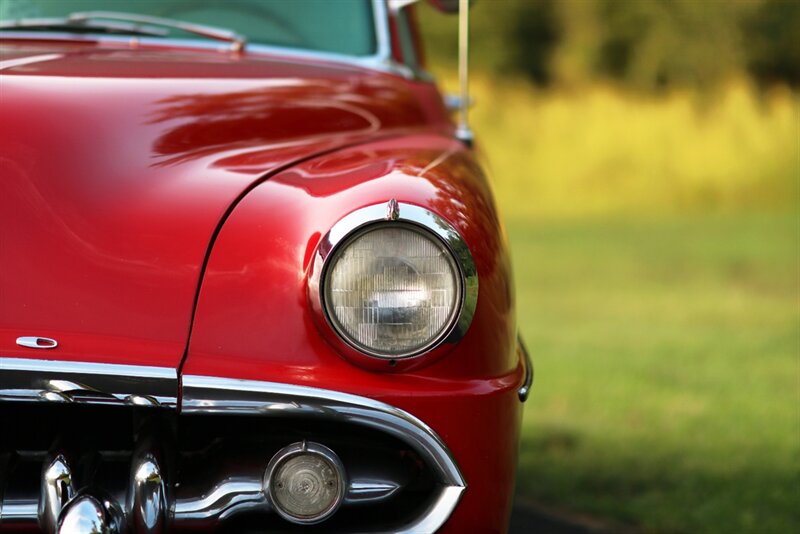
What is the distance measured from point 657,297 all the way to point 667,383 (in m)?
3.12

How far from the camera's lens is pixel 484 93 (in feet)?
58.8

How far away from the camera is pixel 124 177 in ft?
6.31

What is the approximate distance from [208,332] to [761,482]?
8.59 feet

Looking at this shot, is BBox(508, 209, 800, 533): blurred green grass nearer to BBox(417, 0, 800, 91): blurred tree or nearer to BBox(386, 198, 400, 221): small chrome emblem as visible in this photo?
BBox(386, 198, 400, 221): small chrome emblem

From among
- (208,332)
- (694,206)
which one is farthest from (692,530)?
(694,206)

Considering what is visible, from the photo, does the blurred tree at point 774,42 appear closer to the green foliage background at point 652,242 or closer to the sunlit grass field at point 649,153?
the green foliage background at point 652,242

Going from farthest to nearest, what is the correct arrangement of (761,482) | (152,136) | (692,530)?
1. (761,482)
2. (692,530)
3. (152,136)

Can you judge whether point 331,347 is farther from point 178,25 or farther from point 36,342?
point 178,25

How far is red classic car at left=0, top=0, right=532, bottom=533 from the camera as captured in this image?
167 cm

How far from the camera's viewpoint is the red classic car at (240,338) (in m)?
1.67

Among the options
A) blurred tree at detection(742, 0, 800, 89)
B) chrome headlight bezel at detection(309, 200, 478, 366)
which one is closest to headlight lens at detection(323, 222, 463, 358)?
chrome headlight bezel at detection(309, 200, 478, 366)

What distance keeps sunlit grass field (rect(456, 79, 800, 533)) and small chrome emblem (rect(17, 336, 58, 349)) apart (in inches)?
53.6

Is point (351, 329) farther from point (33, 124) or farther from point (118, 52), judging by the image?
point (118, 52)

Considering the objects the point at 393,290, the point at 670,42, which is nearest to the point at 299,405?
the point at 393,290
